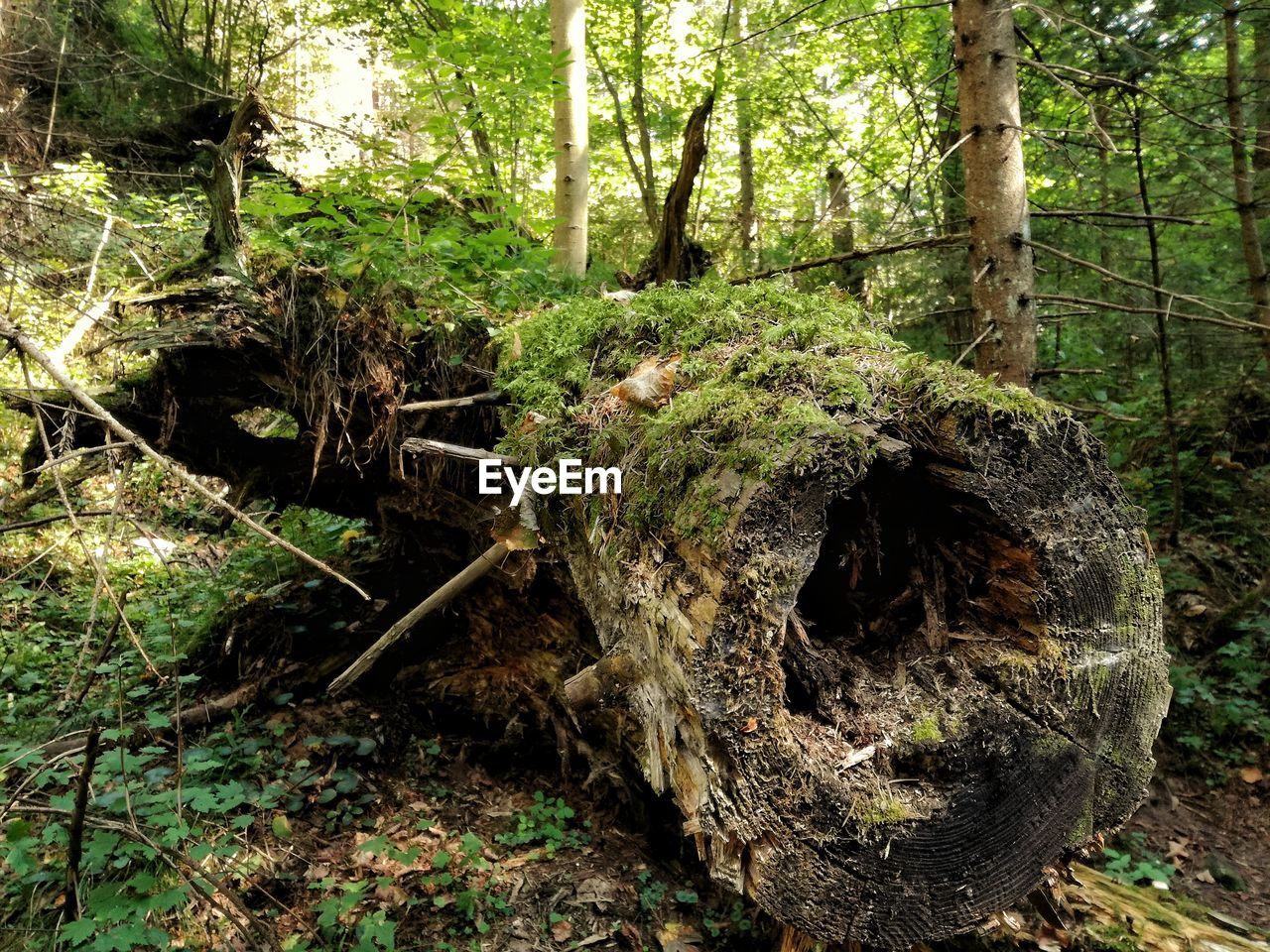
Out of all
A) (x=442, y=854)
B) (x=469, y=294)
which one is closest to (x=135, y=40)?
(x=469, y=294)

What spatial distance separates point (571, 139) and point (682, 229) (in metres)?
1.20

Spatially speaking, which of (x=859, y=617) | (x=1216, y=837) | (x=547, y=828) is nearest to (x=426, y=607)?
(x=547, y=828)

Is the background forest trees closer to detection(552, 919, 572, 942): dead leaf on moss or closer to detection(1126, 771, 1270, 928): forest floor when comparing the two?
detection(1126, 771, 1270, 928): forest floor

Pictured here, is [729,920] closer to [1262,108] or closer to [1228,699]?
[1228,699]

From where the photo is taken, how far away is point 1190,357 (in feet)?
22.9

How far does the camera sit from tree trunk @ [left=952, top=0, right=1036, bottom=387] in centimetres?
369

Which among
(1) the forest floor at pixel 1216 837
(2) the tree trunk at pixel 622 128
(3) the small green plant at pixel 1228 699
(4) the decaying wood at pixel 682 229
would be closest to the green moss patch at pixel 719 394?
(4) the decaying wood at pixel 682 229

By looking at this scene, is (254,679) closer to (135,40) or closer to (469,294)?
(469,294)

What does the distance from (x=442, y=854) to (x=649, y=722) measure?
182 centimetres

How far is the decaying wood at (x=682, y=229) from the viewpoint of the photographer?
5.69 metres

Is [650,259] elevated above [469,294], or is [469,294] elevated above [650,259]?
[650,259]

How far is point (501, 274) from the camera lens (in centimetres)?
444


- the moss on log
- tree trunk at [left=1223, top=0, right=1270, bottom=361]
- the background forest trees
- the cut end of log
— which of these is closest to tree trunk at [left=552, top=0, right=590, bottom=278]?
the background forest trees

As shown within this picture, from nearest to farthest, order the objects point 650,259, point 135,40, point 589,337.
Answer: point 589,337 < point 650,259 < point 135,40
